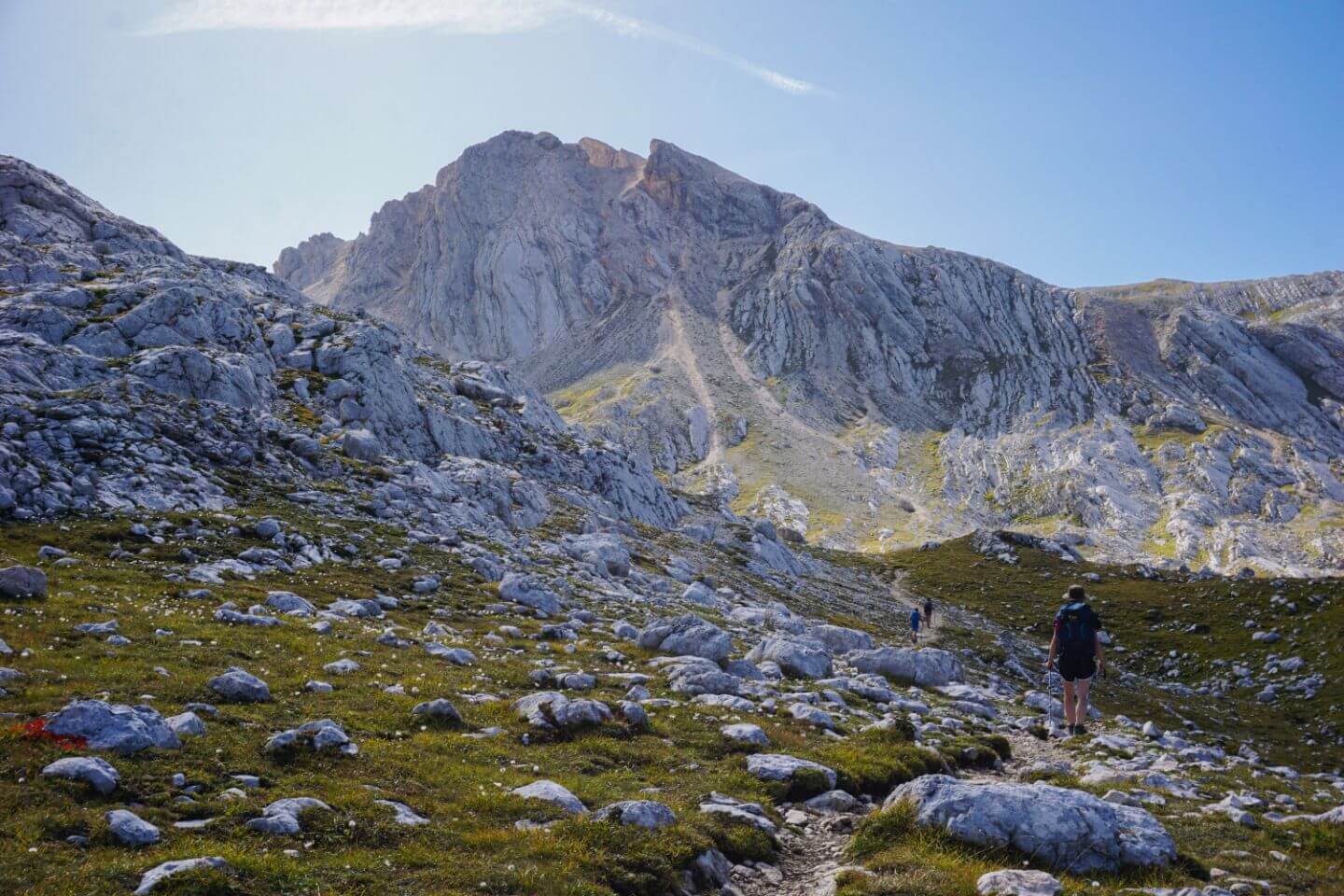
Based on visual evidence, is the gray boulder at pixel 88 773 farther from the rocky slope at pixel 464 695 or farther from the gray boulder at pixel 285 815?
the gray boulder at pixel 285 815

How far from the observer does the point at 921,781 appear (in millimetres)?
13898

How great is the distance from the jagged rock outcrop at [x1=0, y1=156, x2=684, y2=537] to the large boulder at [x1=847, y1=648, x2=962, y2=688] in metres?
25.3

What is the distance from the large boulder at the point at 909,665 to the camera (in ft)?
119

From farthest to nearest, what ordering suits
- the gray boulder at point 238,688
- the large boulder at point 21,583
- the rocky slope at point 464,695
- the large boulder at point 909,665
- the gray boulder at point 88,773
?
the large boulder at point 909,665, the large boulder at point 21,583, the gray boulder at point 238,688, the rocky slope at point 464,695, the gray boulder at point 88,773

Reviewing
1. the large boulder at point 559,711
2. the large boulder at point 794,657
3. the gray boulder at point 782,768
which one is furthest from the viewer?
the large boulder at point 794,657

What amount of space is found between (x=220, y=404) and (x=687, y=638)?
3706 centimetres

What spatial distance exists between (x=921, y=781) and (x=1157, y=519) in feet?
558

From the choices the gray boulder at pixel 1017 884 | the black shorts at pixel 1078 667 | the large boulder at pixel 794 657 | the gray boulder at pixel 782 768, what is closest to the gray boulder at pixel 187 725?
the gray boulder at pixel 782 768

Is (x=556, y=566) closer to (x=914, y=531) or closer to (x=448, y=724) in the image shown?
(x=448, y=724)

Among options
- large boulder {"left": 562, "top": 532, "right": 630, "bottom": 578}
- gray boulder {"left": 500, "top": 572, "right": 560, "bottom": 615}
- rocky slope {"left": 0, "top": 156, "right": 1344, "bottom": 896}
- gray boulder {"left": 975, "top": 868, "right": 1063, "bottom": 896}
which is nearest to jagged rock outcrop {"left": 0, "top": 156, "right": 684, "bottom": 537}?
rocky slope {"left": 0, "top": 156, "right": 1344, "bottom": 896}

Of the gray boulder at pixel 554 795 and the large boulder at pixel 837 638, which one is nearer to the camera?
the gray boulder at pixel 554 795

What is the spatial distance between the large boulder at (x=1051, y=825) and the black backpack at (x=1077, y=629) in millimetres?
7969

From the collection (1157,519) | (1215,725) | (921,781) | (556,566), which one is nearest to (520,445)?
A: (556,566)

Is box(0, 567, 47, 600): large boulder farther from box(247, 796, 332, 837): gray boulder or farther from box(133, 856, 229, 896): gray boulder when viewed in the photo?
box(133, 856, 229, 896): gray boulder
